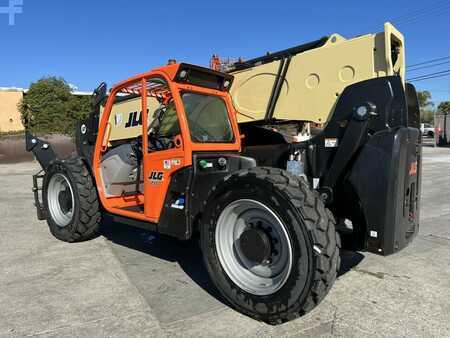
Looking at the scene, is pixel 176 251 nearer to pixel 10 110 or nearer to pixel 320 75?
pixel 320 75

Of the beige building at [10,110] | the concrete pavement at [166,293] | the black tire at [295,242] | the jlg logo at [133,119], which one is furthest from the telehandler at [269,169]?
the beige building at [10,110]

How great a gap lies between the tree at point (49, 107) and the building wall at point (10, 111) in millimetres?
612

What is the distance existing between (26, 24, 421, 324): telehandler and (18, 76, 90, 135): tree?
26.0 metres

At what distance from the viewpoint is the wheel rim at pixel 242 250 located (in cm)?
308

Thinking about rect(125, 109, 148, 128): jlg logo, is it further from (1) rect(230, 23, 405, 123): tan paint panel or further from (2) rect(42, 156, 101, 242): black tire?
(1) rect(230, 23, 405, 123): tan paint panel

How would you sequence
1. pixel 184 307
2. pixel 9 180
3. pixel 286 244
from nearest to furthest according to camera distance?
pixel 286 244 < pixel 184 307 < pixel 9 180

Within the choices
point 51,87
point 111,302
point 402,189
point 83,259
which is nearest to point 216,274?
point 111,302

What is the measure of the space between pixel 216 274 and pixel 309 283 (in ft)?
2.98

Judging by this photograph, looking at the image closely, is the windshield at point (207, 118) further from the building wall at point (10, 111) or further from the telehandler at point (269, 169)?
the building wall at point (10, 111)

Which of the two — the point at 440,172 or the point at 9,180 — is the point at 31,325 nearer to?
the point at 9,180

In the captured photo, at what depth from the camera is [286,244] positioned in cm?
303

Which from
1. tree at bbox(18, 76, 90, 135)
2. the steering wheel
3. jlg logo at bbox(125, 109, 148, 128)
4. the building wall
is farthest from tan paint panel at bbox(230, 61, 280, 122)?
the building wall

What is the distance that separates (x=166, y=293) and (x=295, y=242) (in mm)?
1478

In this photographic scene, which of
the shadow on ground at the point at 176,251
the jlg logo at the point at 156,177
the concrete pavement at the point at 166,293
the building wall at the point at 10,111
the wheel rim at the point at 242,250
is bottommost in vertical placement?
the concrete pavement at the point at 166,293
